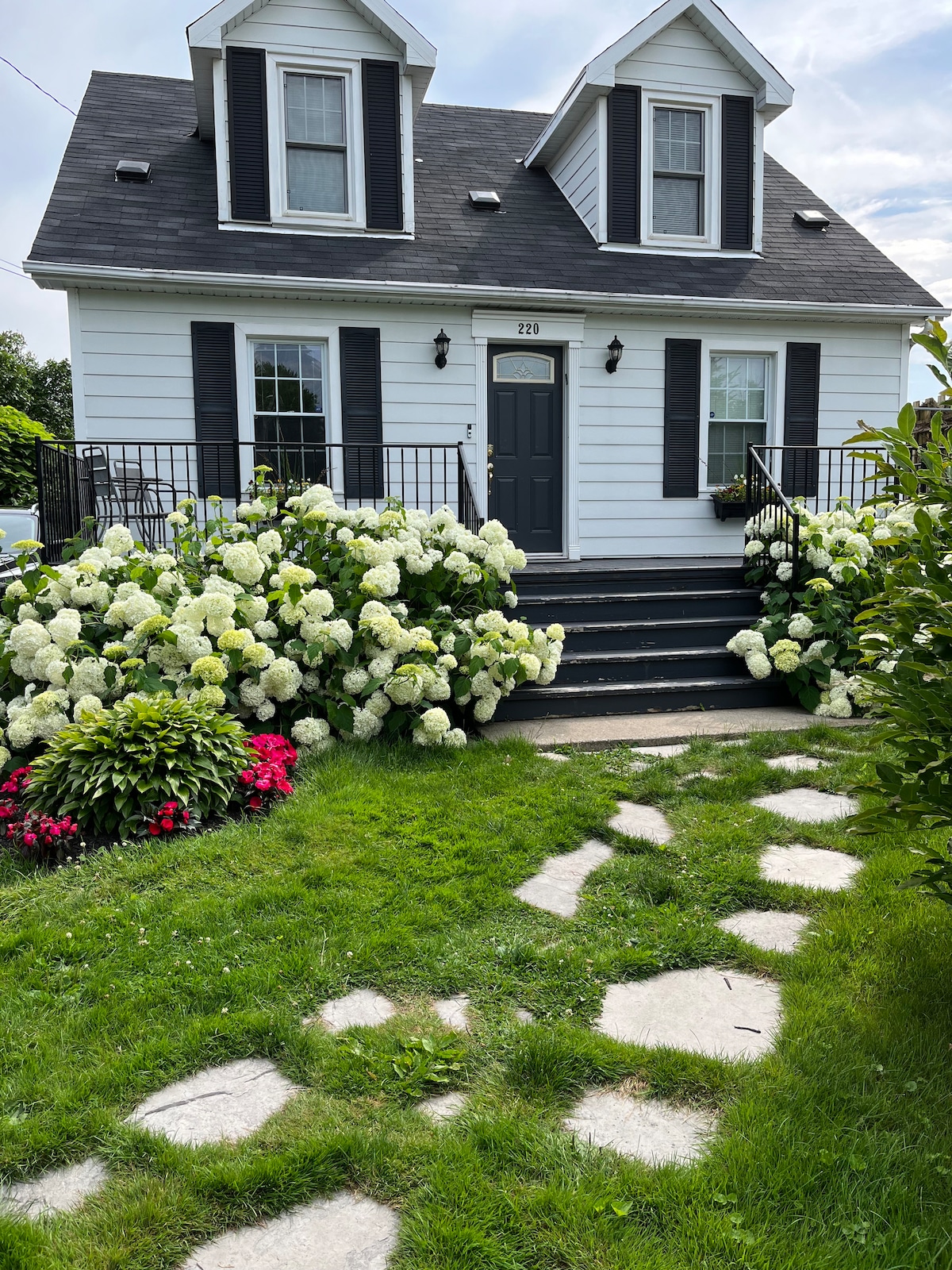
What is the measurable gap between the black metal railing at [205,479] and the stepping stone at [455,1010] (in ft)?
14.7

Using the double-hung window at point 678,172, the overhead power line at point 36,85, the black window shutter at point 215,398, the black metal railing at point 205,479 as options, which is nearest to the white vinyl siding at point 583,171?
the double-hung window at point 678,172

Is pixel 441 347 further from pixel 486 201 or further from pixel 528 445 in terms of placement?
pixel 486 201

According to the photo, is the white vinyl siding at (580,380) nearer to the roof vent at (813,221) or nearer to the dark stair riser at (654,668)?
the roof vent at (813,221)

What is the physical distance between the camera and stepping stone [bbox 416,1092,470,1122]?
1.88 m

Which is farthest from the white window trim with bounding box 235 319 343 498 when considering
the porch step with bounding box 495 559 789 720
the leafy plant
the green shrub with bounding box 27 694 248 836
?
the leafy plant

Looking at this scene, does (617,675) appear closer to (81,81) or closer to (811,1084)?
(811,1084)

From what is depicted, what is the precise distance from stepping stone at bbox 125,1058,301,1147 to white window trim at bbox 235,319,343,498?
625 centimetres

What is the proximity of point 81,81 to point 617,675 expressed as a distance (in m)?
8.92

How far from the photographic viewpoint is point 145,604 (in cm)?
418

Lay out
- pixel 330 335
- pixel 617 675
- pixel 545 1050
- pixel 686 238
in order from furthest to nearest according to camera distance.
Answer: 1. pixel 686 238
2. pixel 330 335
3. pixel 617 675
4. pixel 545 1050

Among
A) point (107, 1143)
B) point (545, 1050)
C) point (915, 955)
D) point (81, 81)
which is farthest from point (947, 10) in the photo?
point (81, 81)

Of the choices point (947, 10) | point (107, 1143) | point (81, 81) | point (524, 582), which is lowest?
point (107, 1143)

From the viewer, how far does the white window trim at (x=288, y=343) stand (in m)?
7.62

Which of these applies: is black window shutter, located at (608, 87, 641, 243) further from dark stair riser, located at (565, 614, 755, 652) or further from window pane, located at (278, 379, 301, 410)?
dark stair riser, located at (565, 614, 755, 652)
